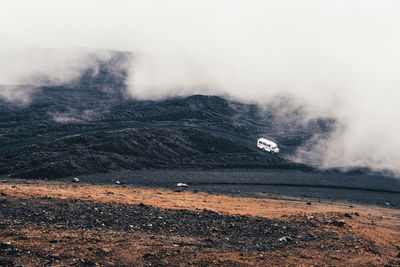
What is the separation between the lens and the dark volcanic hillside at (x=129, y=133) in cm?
3634

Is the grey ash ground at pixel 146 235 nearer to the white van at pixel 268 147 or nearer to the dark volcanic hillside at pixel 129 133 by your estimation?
the dark volcanic hillside at pixel 129 133

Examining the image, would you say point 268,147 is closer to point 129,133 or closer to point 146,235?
point 129,133

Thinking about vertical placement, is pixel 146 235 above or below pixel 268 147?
below

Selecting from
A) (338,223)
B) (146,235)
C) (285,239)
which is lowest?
(146,235)

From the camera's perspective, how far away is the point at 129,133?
4338 cm

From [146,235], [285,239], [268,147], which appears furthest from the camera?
[268,147]

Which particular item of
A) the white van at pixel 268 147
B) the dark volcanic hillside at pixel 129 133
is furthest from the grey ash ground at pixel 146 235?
the white van at pixel 268 147

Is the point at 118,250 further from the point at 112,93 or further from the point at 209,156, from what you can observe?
the point at 112,93

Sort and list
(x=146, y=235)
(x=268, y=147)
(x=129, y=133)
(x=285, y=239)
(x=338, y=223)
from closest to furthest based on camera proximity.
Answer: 1. (x=146, y=235)
2. (x=285, y=239)
3. (x=338, y=223)
4. (x=129, y=133)
5. (x=268, y=147)

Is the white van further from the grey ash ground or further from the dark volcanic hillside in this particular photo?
the grey ash ground

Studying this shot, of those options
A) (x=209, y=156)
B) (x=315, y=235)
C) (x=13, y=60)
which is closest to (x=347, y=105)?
(x=209, y=156)

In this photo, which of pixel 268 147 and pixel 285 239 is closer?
pixel 285 239

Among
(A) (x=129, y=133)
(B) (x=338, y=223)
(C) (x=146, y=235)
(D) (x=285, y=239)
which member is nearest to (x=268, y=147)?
(A) (x=129, y=133)

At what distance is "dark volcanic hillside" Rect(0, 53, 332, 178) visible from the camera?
36.3 meters
